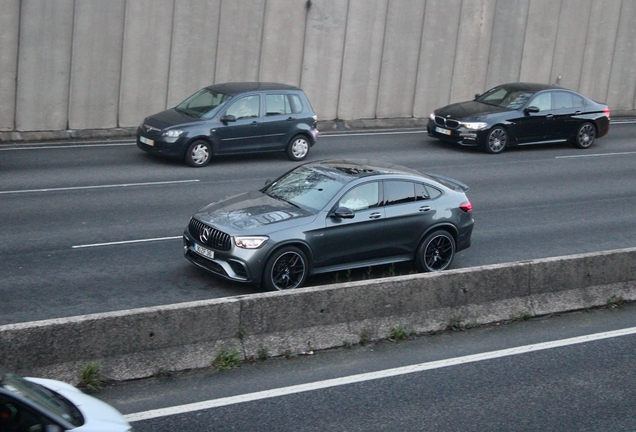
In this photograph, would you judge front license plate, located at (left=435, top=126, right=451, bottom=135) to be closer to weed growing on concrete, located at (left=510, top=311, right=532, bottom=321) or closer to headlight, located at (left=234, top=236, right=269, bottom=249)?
A: weed growing on concrete, located at (left=510, top=311, right=532, bottom=321)

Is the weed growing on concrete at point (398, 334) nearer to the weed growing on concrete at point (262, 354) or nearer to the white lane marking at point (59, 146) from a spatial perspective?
the weed growing on concrete at point (262, 354)

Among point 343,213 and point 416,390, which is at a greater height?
point 343,213

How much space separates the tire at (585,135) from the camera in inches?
917

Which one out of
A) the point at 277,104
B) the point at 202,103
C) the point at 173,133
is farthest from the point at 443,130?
the point at 173,133

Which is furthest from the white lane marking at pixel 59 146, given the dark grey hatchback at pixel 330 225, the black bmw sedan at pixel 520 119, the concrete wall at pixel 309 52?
the dark grey hatchback at pixel 330 225

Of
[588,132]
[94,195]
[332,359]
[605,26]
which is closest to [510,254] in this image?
[332,359]

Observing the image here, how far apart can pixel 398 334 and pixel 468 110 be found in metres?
13.9

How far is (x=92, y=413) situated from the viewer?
559cm

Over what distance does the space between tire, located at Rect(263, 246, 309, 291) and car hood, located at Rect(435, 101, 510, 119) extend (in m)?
12.1

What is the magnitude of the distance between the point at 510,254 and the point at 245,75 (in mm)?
12013

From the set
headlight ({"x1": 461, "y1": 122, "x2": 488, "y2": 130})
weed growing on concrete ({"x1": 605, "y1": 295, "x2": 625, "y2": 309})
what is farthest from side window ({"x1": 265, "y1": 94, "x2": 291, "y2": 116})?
weed growing on concrete ({"x1": 605, "y1": 295, "x2": 625, "y2": 309})

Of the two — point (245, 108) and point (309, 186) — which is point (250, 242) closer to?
point (309, 186)

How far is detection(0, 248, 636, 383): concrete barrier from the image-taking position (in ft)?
25.1

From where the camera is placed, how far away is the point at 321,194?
36.9 ft
